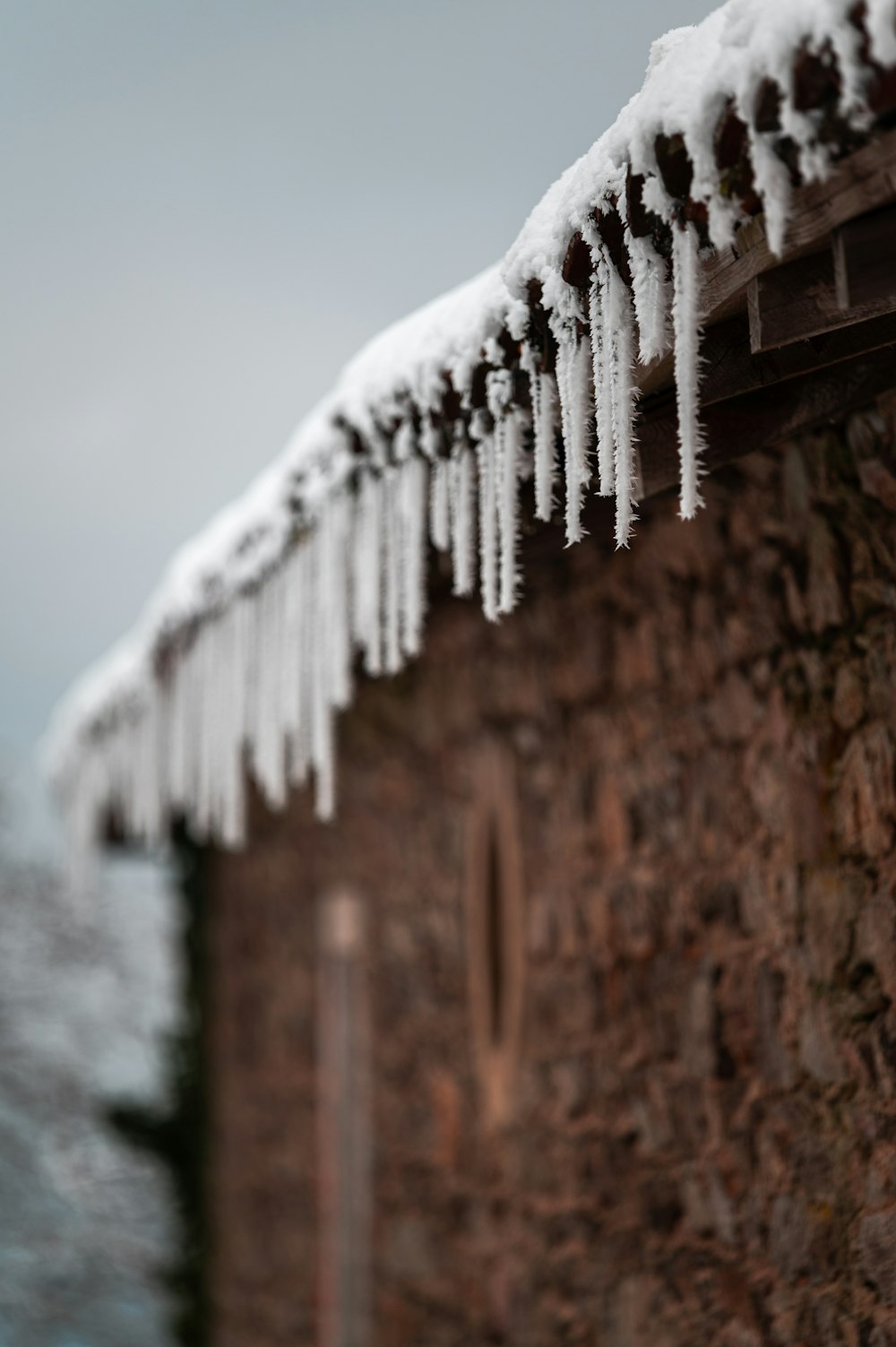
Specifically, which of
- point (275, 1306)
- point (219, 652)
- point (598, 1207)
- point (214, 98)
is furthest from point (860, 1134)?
point (214, 98)

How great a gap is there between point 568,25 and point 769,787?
1.88 m

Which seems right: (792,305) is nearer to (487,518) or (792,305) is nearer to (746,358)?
(746,358)

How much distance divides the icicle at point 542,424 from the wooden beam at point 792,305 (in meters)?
0.40

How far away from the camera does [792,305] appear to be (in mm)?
1823

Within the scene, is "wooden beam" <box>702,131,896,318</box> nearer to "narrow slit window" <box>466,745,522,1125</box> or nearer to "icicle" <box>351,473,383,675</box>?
"icicle" <box>351,473,383,675</box>

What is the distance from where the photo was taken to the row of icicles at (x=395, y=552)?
1903mm

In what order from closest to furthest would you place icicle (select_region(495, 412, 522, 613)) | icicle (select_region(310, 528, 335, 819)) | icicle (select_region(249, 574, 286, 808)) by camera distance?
icicle (select_region(495, 412, 522, 613))
icicle (select_region(310, 528, 335, 819))
icicle (select_region(249, 574, 286, 808))

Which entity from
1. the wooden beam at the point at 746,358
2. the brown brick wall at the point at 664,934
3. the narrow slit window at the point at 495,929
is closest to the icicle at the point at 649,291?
the wooden beam at the point at 746,358

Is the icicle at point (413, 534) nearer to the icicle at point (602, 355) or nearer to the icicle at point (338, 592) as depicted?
the icicle at point (338, 592)

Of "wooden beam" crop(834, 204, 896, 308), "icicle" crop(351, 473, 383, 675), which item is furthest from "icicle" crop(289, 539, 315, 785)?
"wooden beam" crop(834, 204, 896, 308)

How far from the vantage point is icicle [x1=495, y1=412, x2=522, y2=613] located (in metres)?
2.26

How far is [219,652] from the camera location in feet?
Result: 12.5

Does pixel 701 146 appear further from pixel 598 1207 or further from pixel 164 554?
pixel 164 554

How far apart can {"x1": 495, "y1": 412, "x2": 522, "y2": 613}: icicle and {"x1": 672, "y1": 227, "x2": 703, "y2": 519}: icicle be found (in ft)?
1.67
